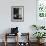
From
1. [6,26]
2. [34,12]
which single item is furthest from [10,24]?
[34,12]

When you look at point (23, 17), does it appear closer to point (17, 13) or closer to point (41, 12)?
point (17, 13)

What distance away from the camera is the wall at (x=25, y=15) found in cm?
693

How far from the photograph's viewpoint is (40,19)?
276 inches

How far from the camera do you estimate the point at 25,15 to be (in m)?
6.98

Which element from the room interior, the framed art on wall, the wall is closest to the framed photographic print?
the room interior

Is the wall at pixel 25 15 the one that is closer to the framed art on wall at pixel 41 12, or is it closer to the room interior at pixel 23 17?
the room interior at pixel 23 17

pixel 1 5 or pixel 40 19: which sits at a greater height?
pixel 1 5

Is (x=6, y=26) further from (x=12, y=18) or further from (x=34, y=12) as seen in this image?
(x=34, y=12)

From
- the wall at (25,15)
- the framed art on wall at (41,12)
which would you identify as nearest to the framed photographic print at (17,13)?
the wall at (25,15)

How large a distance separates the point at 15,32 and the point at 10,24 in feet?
1.64

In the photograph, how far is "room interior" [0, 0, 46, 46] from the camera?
6.94m

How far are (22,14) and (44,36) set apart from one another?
1.42 m

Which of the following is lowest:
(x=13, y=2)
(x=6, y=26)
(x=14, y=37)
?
(x=14, y=37)

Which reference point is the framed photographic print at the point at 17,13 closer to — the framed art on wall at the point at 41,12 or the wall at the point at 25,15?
the wall at the point at 25,15
